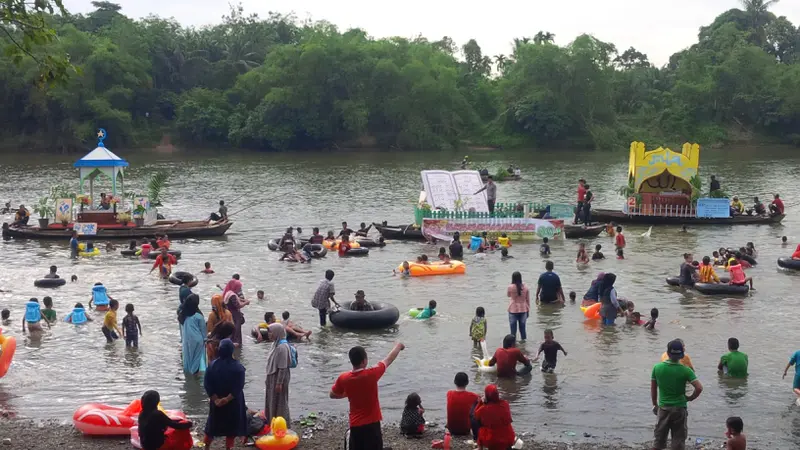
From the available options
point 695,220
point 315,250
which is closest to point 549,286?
point 315,250

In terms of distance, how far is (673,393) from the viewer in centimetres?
1071

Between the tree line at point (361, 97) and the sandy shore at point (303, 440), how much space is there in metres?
70.1

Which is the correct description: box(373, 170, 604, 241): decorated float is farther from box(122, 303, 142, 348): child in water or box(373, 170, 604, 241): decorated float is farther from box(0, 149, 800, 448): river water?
box(122, 303, 142, 348): child in water

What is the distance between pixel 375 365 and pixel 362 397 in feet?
10.5

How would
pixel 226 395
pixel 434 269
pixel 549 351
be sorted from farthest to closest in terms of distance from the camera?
1. pixel 434 269
2. pixel 549 351
3. pixel 226 395

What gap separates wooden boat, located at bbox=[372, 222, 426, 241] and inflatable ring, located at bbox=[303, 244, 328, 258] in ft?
12.3

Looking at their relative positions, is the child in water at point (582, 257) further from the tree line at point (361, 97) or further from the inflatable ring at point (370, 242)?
the tree line at point (361, 97)

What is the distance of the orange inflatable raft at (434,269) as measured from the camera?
25997 millimetres

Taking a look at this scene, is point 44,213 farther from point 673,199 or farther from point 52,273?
point 673,199

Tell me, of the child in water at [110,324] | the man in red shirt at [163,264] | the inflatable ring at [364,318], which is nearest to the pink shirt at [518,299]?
the inflatable ring at [364,318]

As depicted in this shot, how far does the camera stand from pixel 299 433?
12539 mm

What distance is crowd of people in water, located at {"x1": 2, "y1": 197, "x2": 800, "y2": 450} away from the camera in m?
9.76

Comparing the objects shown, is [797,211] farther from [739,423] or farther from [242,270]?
[739,423]

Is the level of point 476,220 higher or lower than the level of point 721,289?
higher
